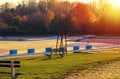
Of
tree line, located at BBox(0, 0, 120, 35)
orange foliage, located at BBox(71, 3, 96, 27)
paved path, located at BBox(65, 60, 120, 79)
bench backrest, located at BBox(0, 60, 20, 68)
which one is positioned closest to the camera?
bench backrest, located at BBox(0, 60, 20, 68)

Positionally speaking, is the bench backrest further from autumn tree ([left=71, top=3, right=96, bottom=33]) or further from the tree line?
autumn tree ([left=71, top=3, right=96, bottom=33])

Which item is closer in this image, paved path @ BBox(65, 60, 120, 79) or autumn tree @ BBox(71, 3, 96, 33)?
paved path @ BBox(65, 60, 120, 79)

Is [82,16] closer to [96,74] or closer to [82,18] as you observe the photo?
[82,18]

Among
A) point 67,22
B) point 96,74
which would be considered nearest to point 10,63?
point 96,74

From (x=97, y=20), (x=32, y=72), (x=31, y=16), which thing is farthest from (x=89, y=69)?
(x=31, y=16)

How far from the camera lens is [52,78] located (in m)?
13.9

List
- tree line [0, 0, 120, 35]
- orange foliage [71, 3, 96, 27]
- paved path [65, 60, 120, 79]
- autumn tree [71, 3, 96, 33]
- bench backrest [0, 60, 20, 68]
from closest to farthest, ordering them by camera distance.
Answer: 1. bench backrest [0, 60, 20, 68]
2. paved path [65, 60, 120, 79]
3. tree line [0, 0, 120, 35]
4. autumn tree [71, 3, 96, 33]
5. orange foliage [71, 3, 96, 27]

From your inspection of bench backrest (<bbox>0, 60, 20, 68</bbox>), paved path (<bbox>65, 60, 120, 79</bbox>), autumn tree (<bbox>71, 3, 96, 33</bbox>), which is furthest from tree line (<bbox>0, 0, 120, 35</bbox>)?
bench backrest (<bbox>0, 60, 20, 68</bbox>)

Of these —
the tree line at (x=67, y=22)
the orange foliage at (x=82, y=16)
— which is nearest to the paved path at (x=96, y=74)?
the tree line at (x=67, y=22)

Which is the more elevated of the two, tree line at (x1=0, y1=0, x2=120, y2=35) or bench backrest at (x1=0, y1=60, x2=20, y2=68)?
bench backrest at (x1=0, y1=60, x2=20, y2=68)

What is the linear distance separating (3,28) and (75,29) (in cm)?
1765

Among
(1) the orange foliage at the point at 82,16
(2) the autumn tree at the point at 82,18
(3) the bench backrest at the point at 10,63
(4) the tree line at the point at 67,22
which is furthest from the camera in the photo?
(1) the orange foliage at the point at 82,16

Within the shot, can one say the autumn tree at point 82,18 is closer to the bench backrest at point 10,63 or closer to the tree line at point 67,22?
the tree line at point 67,22

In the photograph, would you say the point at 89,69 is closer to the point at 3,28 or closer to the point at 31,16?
the point at 3,28
